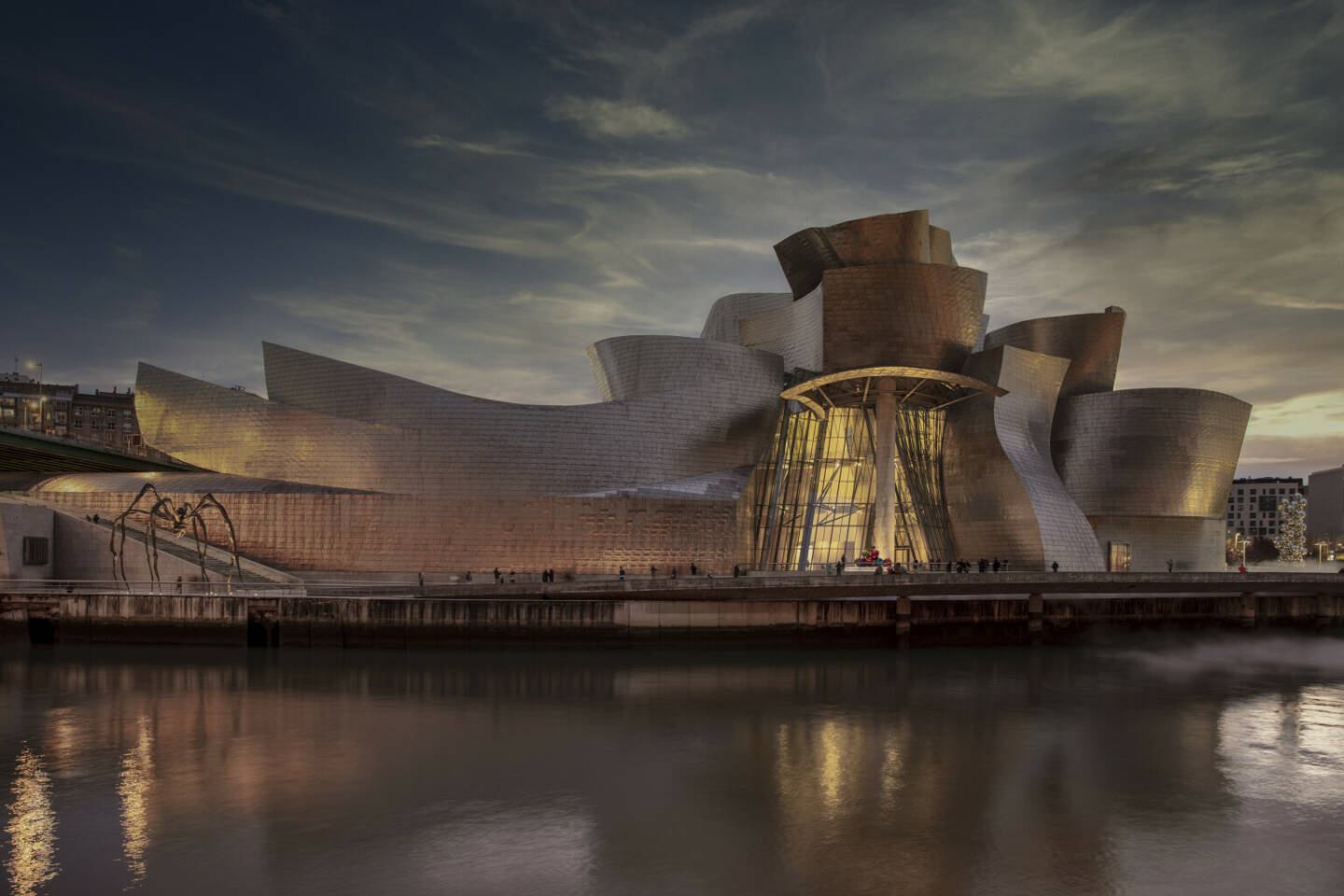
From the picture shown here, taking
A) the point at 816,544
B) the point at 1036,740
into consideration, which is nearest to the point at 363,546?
the point at 816,544

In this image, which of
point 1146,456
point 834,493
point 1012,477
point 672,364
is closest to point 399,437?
point 672,364

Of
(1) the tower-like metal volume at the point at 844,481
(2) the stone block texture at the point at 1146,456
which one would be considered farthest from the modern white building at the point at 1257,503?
(1) the tower-like metal volume at the point at 844,481

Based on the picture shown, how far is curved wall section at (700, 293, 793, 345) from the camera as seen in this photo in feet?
135

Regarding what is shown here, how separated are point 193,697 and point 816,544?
Answer: 21778 millimetres

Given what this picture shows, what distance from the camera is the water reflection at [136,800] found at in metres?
8.05

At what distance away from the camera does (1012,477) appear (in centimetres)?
3159

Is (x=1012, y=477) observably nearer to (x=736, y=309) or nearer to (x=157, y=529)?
(x=736, y=309)

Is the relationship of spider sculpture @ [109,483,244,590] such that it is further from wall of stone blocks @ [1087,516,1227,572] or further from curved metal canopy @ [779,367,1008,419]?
wall of stone blocks @ [1087,516,1227,572]

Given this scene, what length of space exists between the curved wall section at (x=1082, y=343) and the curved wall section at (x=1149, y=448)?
3.65 feet

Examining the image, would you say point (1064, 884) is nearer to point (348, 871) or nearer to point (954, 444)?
point (348, 871)

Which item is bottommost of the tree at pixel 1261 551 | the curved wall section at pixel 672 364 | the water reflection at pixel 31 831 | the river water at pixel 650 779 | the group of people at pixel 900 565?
the tree at pixel 1261 551

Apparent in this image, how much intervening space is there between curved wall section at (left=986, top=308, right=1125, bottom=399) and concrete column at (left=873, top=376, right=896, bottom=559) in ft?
31.7

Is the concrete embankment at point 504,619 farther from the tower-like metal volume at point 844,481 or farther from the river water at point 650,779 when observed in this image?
the tower-like metal volume at point 844,481

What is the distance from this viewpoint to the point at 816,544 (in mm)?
32969
